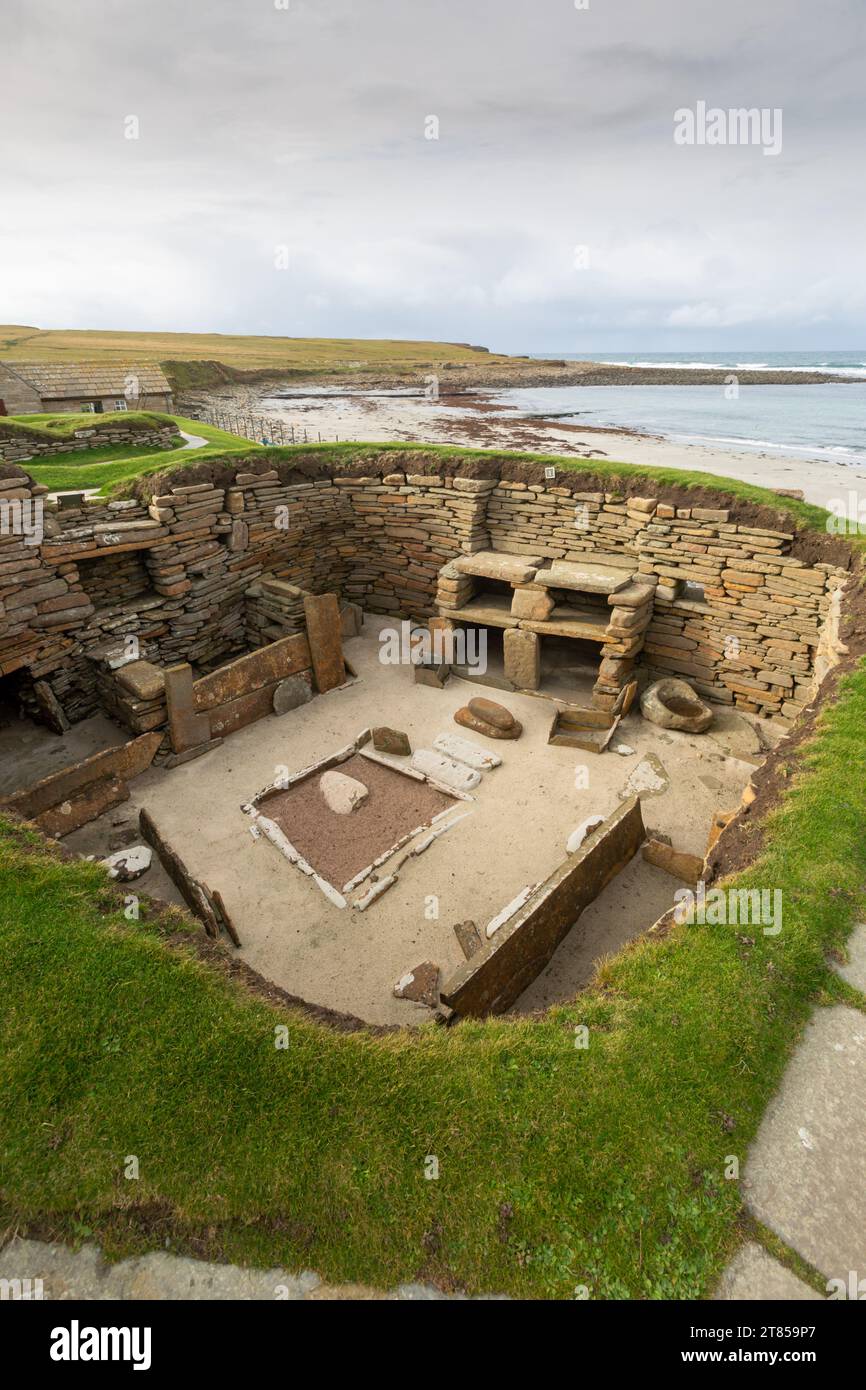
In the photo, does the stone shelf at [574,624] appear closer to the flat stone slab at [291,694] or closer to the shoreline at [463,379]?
the flat stone slab at [291,694]

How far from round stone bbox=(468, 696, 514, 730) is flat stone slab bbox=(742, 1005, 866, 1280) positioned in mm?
6607

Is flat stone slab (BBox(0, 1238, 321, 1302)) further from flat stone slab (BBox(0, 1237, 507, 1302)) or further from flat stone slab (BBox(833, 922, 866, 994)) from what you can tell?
flat stone slab (BBox(833, 922, 866, 994))

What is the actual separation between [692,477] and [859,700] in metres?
6.42

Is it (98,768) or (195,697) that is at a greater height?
(195,697)

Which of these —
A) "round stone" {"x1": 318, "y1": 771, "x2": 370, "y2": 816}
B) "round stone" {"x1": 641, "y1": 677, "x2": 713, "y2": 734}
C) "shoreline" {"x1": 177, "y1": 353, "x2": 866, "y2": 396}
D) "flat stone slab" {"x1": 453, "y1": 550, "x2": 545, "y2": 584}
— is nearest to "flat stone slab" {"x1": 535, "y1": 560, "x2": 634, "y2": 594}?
"flat stone slab" {"x1": 453, "y1": 550, "x2": 545, "y2": 584}

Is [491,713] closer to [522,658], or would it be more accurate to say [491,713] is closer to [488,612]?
[522,658]

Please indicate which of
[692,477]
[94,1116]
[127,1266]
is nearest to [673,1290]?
[127,1266]

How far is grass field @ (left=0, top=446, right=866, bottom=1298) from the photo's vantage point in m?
3.21

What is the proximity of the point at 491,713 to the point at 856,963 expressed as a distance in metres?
6.58

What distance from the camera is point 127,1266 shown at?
3.15 m

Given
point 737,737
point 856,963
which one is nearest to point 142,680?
point 856,963

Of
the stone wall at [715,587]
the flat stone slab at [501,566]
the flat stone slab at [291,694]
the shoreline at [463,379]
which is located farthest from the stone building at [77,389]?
the shoreline at [463,379]

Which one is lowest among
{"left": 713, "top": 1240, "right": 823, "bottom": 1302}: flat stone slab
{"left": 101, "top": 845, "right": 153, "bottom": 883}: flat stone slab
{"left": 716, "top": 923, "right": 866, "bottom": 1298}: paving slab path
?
{"left": 101, "top": 845, "right": 153, "bottom": 883}: flat stone slab
